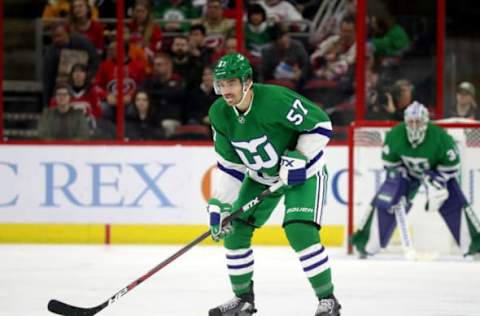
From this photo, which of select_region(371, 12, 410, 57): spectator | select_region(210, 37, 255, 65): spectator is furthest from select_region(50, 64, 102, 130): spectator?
select_region(371, 12, 410, 57): spectator

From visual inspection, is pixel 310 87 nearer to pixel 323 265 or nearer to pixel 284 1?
pixel 284 1

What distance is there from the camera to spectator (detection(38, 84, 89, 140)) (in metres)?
9.66

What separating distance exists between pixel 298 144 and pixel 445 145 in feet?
11.0

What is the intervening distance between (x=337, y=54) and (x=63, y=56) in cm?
202

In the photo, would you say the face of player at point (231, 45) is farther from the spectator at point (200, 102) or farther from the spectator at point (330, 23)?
the spectator at point (330, 23)


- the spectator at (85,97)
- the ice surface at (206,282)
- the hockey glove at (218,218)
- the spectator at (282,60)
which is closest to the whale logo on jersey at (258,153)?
the hockey glove at (218,218)

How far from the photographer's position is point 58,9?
31.9 feet

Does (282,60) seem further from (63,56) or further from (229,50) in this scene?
(63,56)

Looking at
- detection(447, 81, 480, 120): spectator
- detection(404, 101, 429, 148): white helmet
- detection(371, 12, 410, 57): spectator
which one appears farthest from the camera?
detection(371, 12, 410, 57): spectator

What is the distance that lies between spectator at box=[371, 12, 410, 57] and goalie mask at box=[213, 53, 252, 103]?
4.42m

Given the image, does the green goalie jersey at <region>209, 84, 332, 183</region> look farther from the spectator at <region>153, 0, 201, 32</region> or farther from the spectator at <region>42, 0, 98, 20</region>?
the spectator at <region>42, 0, 98, 20</region>

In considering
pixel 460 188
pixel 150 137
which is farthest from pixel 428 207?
pixel 150 137

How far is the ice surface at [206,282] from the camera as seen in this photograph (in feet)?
19.4

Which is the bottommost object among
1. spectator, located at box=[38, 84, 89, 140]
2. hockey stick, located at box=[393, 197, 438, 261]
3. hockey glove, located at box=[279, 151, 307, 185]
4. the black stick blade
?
hockey stick, located at box=[393, 197, 438, 261]
